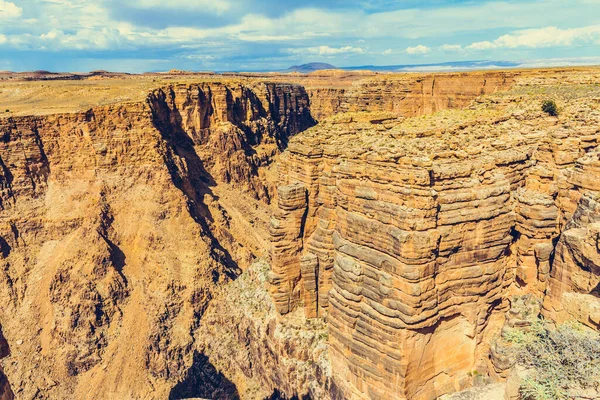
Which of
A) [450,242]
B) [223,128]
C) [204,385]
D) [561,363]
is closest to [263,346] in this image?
[204,385]

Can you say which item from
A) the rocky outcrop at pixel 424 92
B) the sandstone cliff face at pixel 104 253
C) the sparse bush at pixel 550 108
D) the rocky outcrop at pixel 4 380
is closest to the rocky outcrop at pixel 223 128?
the sandstone cliff face at pixel 104 253

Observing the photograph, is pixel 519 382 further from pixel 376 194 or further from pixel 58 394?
pixel 58 394

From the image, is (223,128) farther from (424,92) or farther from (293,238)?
(293,238)

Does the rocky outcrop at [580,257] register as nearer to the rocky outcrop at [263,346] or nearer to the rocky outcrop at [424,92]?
the rocky outcrop at [263,346]

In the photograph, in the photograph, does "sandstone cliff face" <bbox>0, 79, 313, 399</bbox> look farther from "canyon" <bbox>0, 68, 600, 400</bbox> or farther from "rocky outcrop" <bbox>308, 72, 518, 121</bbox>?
"rocky outcrop" <bbox>308, 72, 518, 121</bbox>

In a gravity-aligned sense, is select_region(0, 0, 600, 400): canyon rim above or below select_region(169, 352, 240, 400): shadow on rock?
above

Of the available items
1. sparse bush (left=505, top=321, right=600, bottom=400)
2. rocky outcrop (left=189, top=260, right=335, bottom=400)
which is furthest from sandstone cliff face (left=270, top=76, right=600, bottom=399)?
rocky outcrop (left=189, top=260, right=335, bottom=400)
